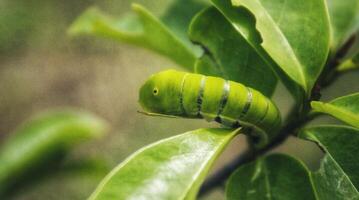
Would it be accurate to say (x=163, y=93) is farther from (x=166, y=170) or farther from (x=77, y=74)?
(x=77, y=74)

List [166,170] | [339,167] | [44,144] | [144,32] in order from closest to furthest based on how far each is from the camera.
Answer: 1. [166,170]
2. [339,167]
3. [144,32]
4. [44,144]

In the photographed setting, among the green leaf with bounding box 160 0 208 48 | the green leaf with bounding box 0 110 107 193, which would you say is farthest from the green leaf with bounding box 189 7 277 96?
the green leaf with bounding box 0 110 107 193

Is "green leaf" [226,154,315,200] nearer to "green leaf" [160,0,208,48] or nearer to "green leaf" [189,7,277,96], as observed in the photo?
"green leaf" [189,7,277,96]

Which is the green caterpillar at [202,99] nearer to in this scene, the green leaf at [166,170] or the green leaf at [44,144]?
the green leaf at [166,170]

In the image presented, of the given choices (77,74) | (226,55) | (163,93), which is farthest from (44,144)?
(77,74)

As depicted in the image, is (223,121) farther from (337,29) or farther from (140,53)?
(140,53)
